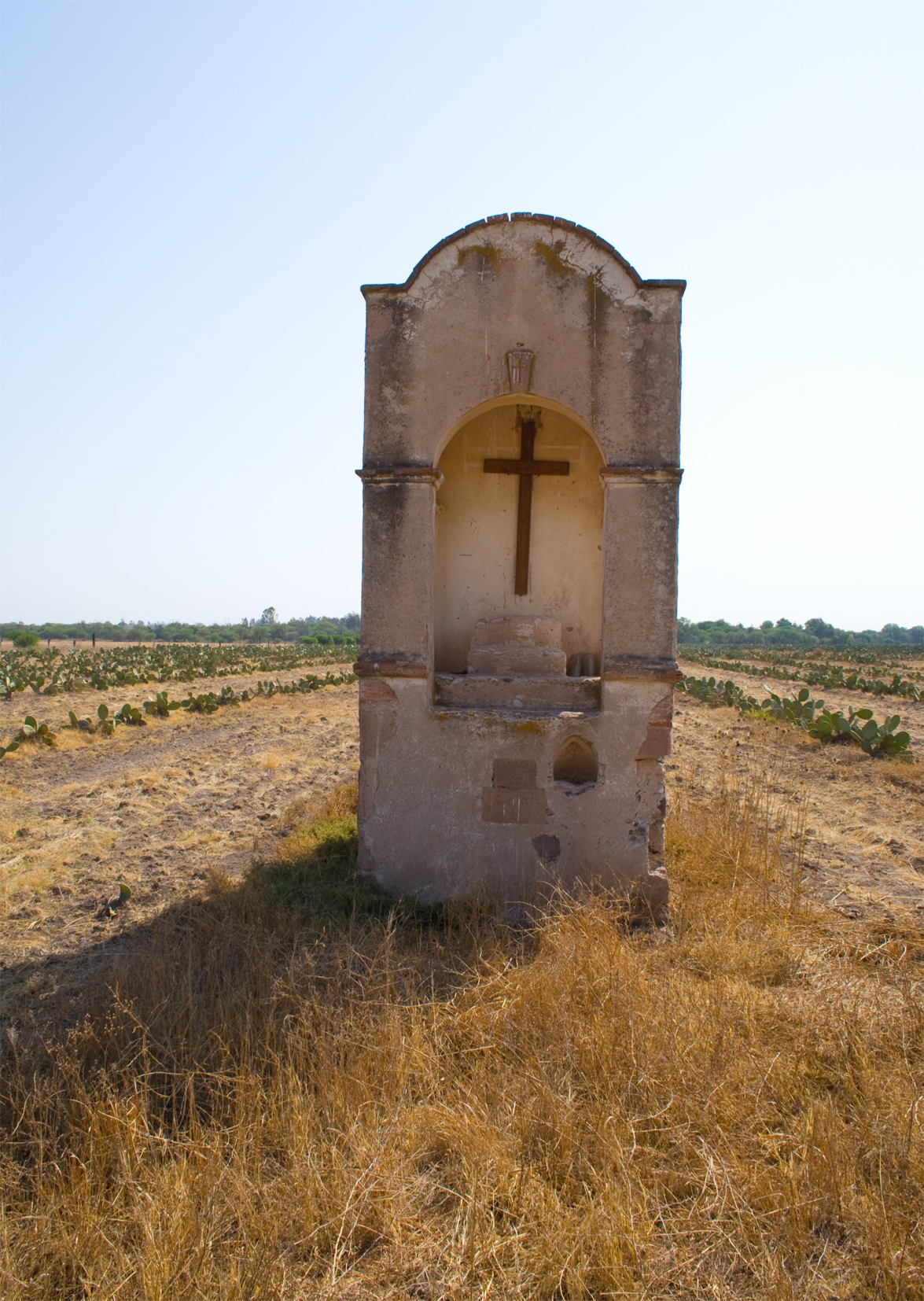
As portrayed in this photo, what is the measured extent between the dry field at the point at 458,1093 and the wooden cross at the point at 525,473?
114 inches

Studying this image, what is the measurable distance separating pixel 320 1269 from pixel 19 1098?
1.64 m

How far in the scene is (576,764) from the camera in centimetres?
631

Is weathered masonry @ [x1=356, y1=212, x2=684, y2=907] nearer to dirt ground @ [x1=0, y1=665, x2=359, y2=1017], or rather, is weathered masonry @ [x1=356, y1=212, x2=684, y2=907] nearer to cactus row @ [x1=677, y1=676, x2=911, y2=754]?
dirt ground @ [x1=0, y1=665, x2=359, y2=1017]

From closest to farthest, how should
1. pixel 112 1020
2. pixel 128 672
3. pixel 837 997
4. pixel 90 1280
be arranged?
pixel 90 1280 → pixel 112 1020 → pixel 837 997 → pixel 128 672

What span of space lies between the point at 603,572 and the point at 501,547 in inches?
67.0

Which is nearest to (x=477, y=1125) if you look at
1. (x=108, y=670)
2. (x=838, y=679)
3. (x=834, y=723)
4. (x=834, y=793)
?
(x=834, y=793)

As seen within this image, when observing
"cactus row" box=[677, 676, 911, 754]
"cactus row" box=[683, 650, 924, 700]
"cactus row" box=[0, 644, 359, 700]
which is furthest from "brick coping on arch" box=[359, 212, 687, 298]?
"cactus row" box=[683, 650, 924, 700]

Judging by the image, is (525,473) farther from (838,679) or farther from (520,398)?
(838,679)

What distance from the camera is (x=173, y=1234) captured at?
259cm

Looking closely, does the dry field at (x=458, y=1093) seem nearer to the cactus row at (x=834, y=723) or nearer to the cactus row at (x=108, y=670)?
the cactus row at (x=834, y=723)

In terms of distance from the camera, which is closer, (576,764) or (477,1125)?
(477,1125)

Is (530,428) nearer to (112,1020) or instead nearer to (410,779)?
(410,779)

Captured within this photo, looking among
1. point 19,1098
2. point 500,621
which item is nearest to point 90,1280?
point 19,1098

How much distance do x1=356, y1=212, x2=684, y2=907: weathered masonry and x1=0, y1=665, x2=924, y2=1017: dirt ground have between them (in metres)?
1.55
